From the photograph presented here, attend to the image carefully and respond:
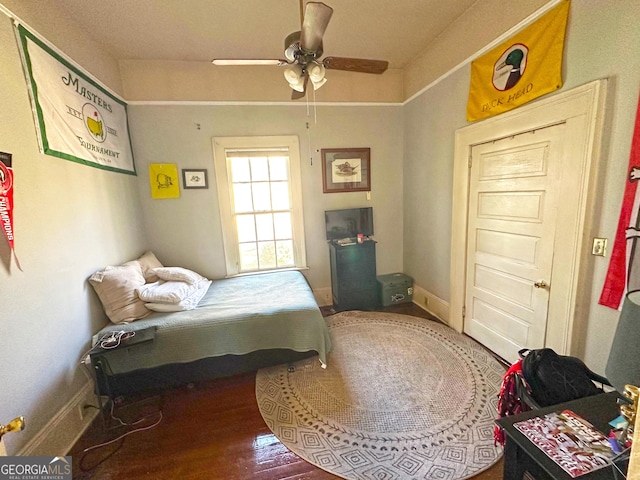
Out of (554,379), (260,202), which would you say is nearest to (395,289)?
(260,202)

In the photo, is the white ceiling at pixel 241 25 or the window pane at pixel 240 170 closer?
the white ceiling at pixel 241 25

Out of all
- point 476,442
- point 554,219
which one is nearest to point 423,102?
point 554,219

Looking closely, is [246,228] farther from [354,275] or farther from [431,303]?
[431,303]

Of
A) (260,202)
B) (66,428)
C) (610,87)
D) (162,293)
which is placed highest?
(610,87)

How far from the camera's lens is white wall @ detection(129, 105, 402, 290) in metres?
2.96

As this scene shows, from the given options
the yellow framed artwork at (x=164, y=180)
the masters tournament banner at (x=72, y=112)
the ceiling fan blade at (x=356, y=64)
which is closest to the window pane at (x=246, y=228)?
the yellow framed artwork at (x=164, y=180)

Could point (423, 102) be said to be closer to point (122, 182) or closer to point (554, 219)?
point (554, 219)

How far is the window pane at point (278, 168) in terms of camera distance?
10.7 ft

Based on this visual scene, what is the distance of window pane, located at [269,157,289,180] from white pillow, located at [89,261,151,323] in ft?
6.18

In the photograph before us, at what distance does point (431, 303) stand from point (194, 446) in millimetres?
2706

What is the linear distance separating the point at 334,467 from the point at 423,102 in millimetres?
3414

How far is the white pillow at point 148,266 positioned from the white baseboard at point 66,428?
0.91m

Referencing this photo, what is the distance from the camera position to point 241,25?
7.66 ft

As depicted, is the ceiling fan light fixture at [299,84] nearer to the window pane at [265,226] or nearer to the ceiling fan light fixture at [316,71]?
the ceiling fan light fixture at [316,71]
